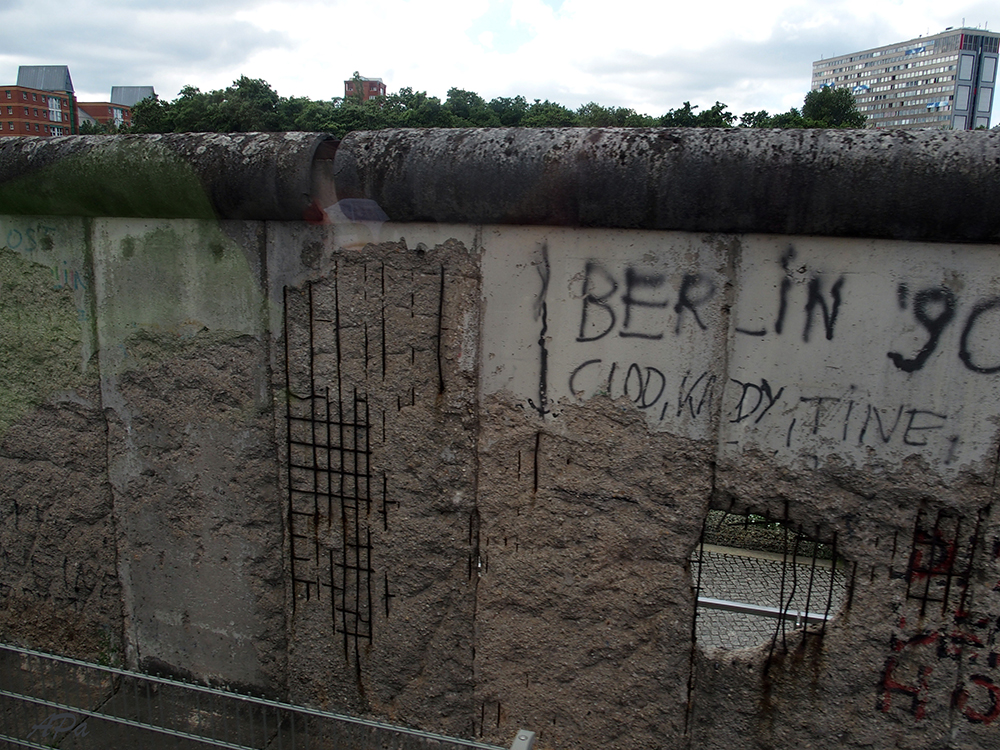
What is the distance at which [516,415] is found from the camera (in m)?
2.21

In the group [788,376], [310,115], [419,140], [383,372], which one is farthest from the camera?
[310,115]

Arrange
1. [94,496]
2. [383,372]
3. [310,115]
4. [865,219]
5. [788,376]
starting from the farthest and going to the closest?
[310,115]
[94,496]
[383,372]
[788,376]
[865,219]

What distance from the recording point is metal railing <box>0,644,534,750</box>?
2496 millimetres

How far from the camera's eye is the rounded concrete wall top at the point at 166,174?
2.19 meters

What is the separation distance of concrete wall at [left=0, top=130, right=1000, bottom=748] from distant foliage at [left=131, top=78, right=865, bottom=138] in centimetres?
3746

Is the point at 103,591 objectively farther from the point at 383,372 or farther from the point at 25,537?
the point at 383,372

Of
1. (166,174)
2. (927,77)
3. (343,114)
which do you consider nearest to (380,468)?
(166,174)

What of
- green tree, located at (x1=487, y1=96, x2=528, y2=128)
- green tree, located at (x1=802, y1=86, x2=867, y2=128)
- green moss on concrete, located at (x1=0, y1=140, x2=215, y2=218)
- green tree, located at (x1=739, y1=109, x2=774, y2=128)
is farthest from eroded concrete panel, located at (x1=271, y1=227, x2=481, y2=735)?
green tree, located at (x1=802, y1=86, x2=867, y2=128)

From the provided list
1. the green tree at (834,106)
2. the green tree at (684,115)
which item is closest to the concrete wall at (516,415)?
the green tree at (684,115)

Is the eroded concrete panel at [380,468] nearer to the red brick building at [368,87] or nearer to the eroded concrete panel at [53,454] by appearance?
the eroded concrete panel at [53,454]

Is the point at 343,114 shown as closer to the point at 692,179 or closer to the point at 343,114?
the point at 343,114

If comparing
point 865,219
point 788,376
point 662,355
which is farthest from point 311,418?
point 865,219

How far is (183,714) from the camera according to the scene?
272 centimetres

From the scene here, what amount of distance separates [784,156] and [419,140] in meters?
1.04
